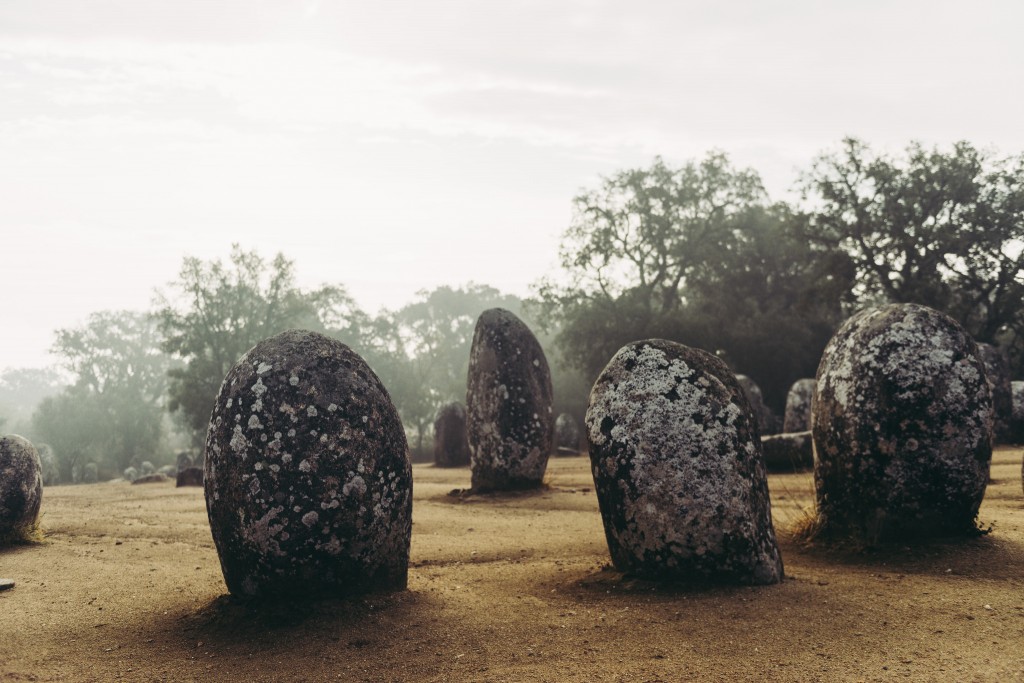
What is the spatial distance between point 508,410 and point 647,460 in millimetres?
8497

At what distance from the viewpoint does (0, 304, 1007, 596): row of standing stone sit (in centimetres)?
577

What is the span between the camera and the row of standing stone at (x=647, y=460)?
18.9 ft

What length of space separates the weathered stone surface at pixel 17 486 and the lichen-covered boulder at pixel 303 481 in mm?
5379

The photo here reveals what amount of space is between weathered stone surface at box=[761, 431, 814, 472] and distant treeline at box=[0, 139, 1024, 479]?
52.1ft

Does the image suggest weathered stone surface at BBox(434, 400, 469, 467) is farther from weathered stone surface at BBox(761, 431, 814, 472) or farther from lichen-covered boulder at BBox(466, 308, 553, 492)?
weathered stone surface at BBox(761, 431, 814, 472)

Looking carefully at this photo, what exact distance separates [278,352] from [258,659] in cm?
235

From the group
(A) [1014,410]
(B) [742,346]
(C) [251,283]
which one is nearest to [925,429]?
(A) [1014,410]

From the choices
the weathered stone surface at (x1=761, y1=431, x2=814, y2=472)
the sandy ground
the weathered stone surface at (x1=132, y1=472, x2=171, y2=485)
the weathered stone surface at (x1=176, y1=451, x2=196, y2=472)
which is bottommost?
the weathered stone surface at (x1=132, y1=472, x2=171, y2=485)

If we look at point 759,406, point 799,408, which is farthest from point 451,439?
point 759,406

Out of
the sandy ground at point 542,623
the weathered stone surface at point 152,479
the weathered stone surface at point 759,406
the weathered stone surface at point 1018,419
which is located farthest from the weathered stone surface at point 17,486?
the weathered stone surface at point 1018,419

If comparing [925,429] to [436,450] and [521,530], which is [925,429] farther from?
[436,450]

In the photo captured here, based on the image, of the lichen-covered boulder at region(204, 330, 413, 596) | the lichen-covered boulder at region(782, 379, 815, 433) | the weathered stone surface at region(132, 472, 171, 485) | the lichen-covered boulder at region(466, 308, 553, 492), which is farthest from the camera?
the weathered stone surface at region(132, 472, 171, 485)

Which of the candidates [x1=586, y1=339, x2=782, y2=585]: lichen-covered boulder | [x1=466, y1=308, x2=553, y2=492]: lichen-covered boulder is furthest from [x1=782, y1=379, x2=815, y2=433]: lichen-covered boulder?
[x1=586, y1=339, x2=782, y2=585]: lichen-covered boulder

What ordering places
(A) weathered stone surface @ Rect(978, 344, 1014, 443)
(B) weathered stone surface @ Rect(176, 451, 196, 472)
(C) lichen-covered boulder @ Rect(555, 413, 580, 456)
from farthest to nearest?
(B) weathered stone surface @ Rect(176, 451, 196, 472) < (C) lichen-covered boulder @ Rect(555, 413, 580, 456) < (A) weathered stone surface @ Rect(978, 344, 1014, 443)
